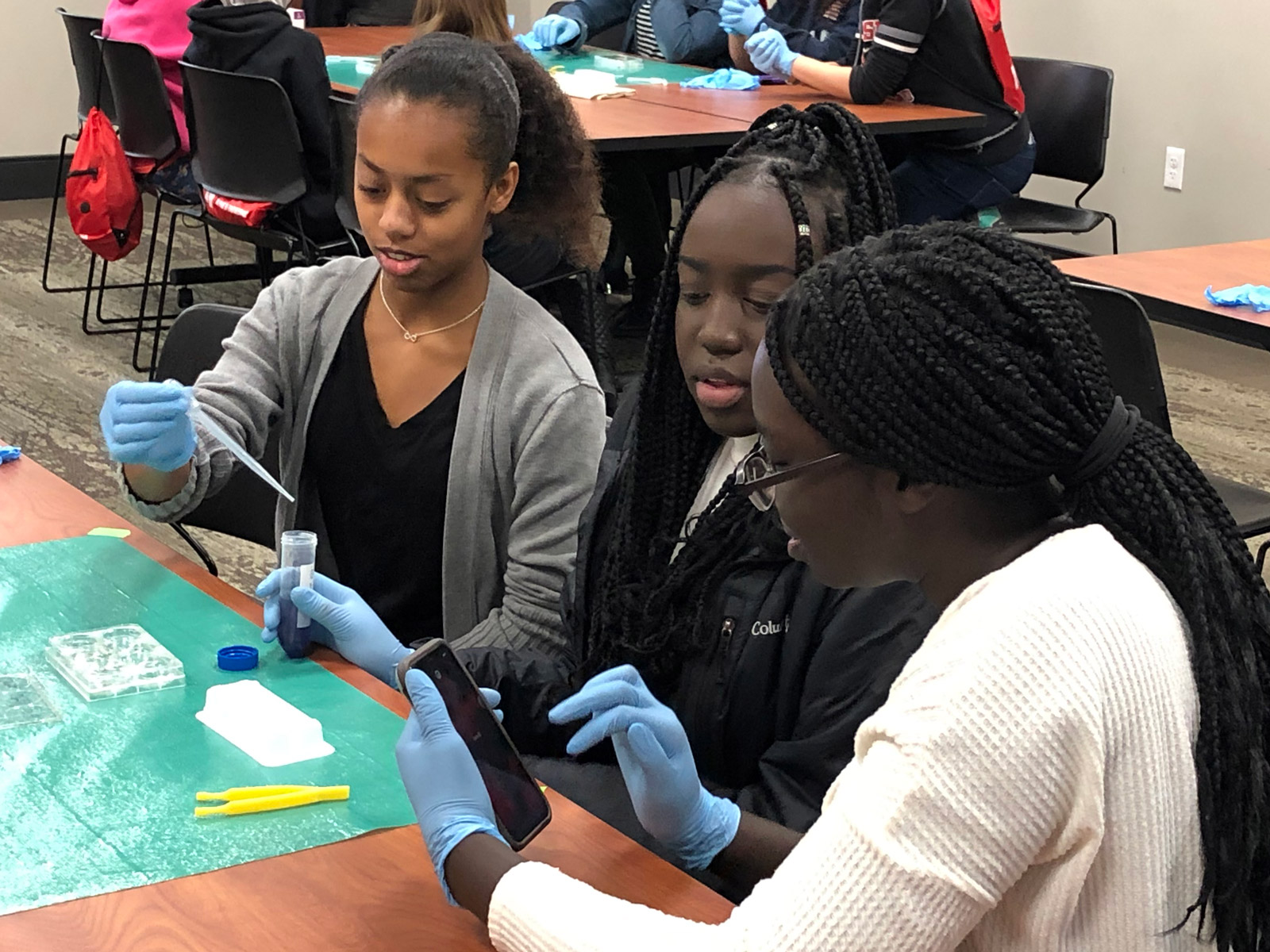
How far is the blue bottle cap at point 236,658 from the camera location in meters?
1.40

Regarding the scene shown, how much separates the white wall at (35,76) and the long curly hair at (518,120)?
5524 mm

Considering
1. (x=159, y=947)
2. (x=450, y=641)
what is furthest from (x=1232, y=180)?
(x=159, y=947)

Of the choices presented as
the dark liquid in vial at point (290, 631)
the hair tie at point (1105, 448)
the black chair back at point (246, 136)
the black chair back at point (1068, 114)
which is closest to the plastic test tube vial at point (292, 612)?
the dark liquid in vial at point (290, 631)

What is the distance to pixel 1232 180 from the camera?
5188mm

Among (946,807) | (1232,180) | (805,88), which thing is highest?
(946,807)

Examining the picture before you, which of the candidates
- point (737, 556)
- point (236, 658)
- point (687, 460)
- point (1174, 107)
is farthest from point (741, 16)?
point (236, 658)

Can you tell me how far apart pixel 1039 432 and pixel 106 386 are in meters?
3.90

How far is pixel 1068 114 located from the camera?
4.63 m

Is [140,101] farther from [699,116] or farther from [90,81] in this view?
[699,116]

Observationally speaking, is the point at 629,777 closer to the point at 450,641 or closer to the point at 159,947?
the point at 159,947

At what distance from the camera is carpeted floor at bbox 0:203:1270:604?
3711 millimetres

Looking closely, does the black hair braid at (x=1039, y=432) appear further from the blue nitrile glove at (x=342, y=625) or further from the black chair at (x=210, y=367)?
the black chair at (x=210, y=367)

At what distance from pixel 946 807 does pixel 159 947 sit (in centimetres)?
53

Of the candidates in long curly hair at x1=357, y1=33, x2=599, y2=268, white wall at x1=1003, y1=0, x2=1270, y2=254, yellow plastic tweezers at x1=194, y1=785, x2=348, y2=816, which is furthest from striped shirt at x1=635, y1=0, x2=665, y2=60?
yellow plastic tweezers at x1=194, y1=785, x2=348, y2=816
